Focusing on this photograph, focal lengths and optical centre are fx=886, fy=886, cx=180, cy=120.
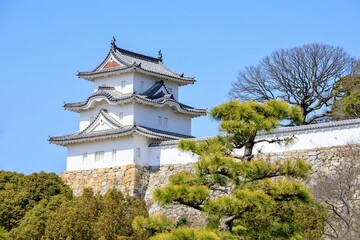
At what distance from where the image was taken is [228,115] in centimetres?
1609

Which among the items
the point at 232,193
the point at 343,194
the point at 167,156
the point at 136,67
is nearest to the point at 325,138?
the point at 343,194

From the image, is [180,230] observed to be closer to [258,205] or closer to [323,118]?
[258,205]

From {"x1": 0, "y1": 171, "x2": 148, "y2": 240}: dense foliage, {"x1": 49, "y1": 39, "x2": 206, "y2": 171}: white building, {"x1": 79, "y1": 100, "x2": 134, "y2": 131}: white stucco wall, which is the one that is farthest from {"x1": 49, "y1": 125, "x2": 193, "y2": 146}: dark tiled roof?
{"x1": 0, "y1": 171, "x2": 148, "y2": 240}: dense foliage

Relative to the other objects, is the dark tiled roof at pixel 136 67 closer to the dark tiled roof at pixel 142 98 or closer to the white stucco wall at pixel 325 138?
the dark tiled roof at pixel 142 98

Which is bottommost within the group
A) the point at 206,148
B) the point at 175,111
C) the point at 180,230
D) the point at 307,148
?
the point at 180,230

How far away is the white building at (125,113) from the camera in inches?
1195

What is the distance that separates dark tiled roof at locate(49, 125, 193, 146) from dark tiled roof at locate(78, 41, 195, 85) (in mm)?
2241

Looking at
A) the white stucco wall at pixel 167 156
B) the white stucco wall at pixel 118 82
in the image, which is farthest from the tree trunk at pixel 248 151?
the white stucco wall at pixel 118 82

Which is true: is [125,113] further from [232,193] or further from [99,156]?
[232,193]

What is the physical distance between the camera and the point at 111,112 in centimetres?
3164

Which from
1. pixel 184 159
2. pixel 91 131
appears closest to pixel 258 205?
pixel 184 159

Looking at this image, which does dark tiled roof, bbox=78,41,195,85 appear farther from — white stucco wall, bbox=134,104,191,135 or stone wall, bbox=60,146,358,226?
stone wall, bbox=60,146,358,226

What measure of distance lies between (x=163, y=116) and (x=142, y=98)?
62.6 inches

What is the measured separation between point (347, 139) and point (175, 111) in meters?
8.60
